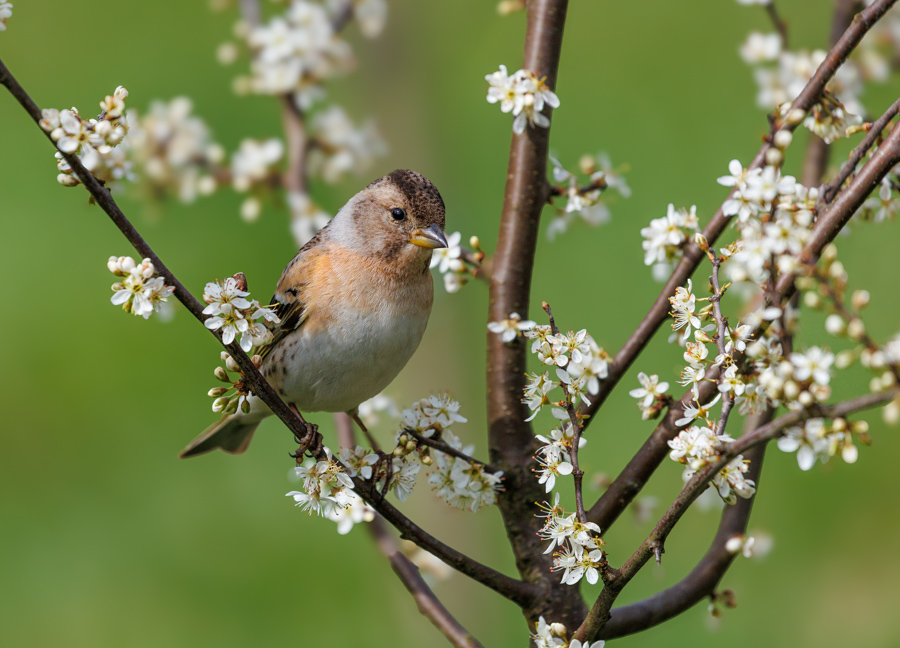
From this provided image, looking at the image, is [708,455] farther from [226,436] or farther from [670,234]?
[226,436]

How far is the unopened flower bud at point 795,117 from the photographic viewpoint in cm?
191

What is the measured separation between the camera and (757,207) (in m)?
1.78

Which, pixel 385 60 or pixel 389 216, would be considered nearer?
pixel 389 216

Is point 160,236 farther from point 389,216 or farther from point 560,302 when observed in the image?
point 389,216

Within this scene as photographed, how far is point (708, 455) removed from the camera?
1.52 metres

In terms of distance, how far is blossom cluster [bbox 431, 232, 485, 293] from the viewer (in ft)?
7.66

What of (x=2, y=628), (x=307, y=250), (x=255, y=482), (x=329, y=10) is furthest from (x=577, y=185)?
(x=2, y=628)

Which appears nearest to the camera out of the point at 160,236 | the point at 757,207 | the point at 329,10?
the point at 757,207

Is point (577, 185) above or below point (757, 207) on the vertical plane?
above

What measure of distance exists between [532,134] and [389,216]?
2.23ft

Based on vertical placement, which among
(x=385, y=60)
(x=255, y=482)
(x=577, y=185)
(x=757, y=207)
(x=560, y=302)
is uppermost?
(x=385, y=60)

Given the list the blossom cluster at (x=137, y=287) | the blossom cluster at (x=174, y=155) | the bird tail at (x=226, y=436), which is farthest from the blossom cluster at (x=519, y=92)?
the blossom cluster at (x=174, y=155)

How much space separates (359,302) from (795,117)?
127 centimetres

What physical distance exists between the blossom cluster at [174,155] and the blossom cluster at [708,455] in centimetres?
249
